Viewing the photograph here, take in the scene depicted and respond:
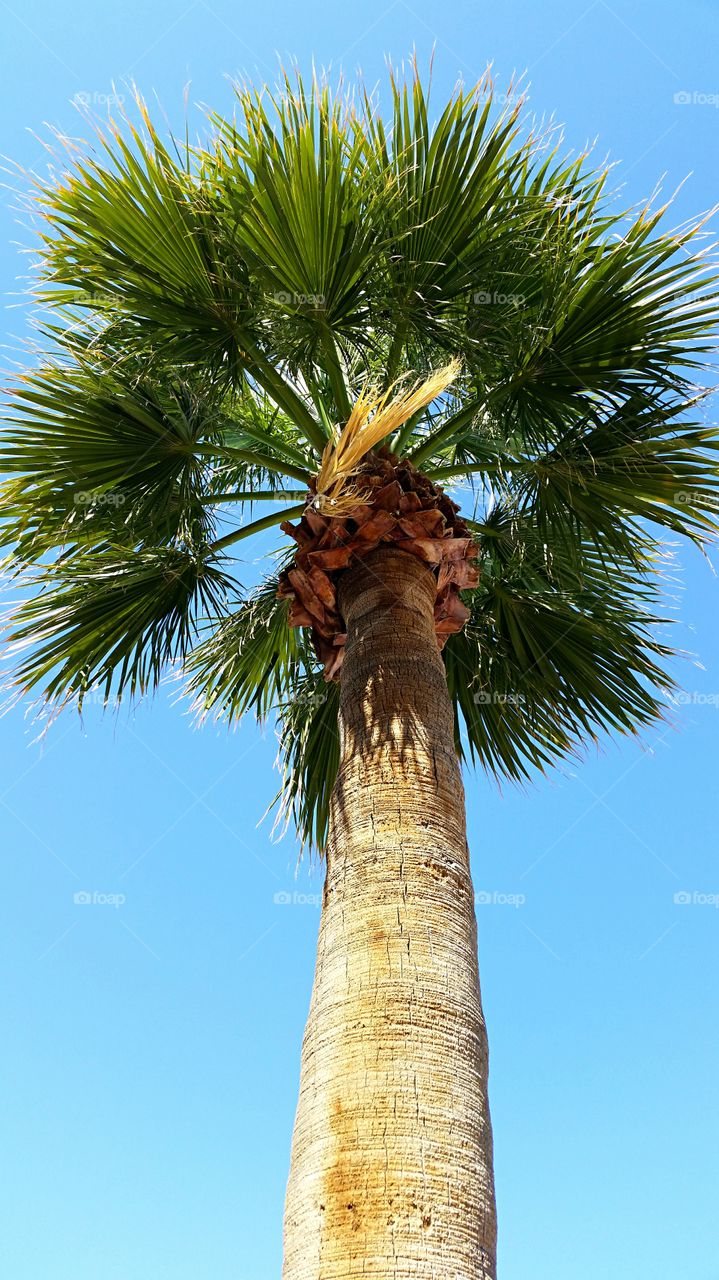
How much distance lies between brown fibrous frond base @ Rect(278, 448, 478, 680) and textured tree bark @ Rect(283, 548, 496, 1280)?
2.39 ft

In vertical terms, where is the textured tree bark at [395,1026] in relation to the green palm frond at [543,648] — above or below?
below

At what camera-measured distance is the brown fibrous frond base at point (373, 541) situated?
4.55 m

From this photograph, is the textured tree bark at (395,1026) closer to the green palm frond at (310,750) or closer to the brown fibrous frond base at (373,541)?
the brown fibrous frond base at (373,541)

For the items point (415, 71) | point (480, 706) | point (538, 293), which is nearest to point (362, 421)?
point (538, 293)

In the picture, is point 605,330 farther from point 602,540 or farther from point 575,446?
point 602,540

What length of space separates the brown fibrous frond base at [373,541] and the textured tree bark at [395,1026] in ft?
2.39

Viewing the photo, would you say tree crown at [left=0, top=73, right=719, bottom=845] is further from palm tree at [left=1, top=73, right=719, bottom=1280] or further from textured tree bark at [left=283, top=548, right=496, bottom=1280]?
textured tree bark at [left=283, top=548, right=496, bottom=1280]

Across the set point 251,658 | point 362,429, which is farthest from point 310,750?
point 362,429

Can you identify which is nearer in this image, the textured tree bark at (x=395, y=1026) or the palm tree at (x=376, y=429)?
the textured tree bark at (x=395, y=1026)

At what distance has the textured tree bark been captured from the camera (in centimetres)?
244

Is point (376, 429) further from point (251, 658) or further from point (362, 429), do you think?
point (251, 658)

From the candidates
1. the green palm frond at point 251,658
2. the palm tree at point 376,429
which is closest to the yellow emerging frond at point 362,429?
the palm tree at point 376,429

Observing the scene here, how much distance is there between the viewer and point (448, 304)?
5039 millimetres

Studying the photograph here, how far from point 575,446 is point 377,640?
1.95 m
